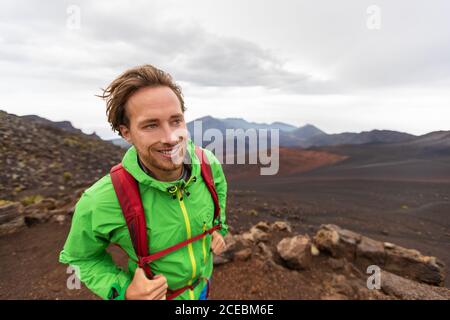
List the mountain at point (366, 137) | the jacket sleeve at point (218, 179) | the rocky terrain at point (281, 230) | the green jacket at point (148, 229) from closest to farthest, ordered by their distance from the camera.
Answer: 1. the green jacket at point (148, 229)
2. the jacket sleeve at point (218, 179)
3. the rocky terrain at point (281, 230)
4. the mountain at point (366, 137)

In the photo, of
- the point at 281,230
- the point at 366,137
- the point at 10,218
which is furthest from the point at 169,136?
the point at 366,137

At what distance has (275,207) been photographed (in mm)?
12125

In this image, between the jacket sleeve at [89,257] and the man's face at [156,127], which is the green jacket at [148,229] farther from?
the man's face at [156,127]

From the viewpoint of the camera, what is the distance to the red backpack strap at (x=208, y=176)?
1813mm

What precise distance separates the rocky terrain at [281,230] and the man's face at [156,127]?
3.05 metres

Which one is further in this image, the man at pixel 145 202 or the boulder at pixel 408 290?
the boulder at pixel 408 290

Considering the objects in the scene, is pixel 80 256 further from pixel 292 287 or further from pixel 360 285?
pixel 360 285

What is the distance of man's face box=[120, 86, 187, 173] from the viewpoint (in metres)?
1.43

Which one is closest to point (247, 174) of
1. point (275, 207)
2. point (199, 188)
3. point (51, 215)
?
point (275, 207)

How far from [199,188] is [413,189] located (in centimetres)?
1883

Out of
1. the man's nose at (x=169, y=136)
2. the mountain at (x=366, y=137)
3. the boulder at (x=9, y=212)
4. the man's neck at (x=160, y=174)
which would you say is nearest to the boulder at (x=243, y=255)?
the man's neck at (x=160, y=174)

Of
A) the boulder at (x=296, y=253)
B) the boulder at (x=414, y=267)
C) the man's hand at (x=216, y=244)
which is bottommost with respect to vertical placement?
the boulder at (x=414, y=267)

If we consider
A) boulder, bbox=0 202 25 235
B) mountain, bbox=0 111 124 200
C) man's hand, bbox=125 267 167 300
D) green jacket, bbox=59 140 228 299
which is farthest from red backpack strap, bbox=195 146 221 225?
mountain, bbox=0 111 124 200

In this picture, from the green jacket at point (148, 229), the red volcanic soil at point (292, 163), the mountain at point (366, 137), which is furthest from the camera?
the mountain at point (366, 137)
